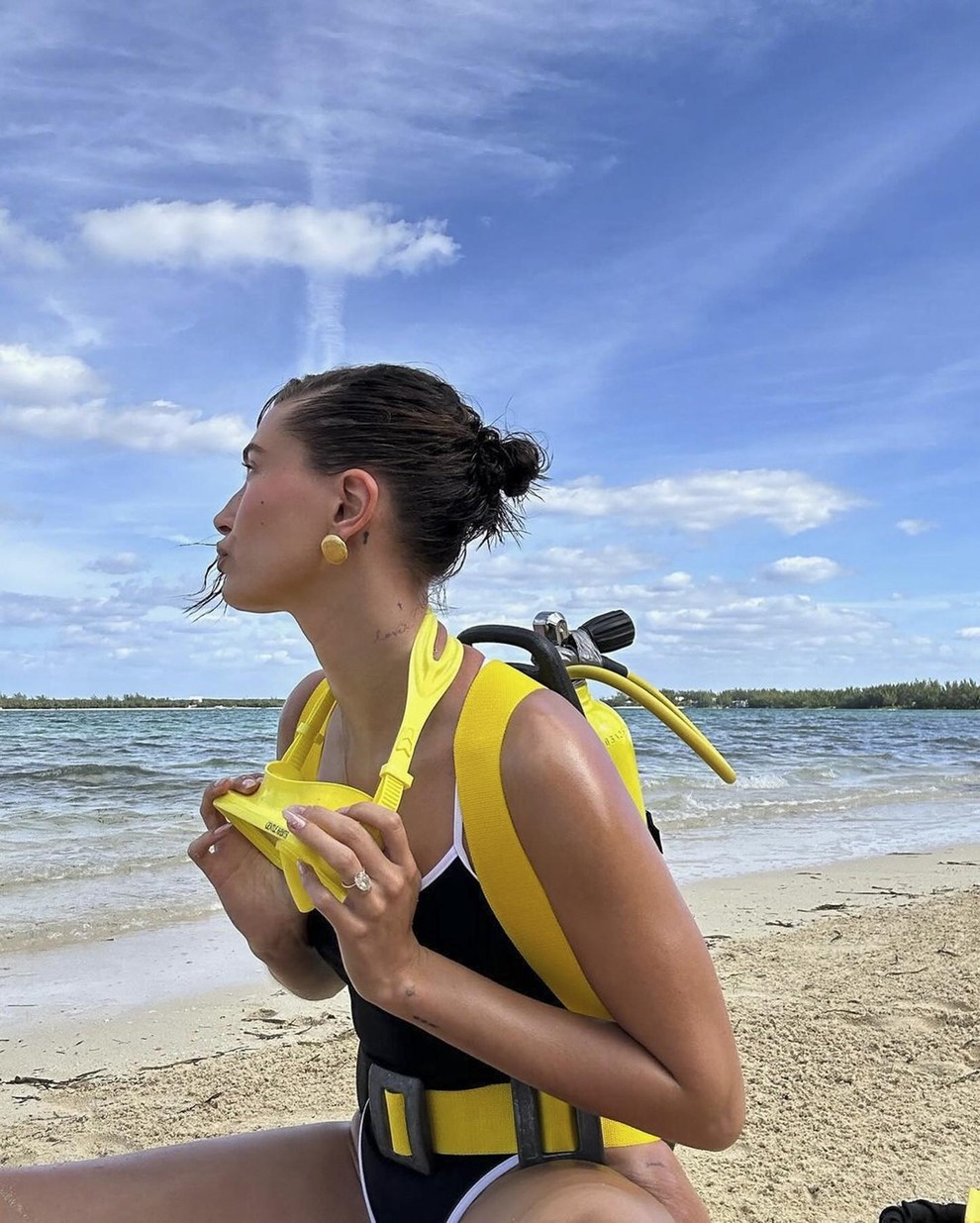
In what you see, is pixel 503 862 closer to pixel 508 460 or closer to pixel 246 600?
pixel 246 600

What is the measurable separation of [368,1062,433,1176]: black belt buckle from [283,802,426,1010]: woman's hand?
10.8 inches

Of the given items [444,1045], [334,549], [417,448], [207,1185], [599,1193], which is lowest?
[207,1185]

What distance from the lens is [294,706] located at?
6.61ft

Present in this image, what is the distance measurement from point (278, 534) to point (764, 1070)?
299cm

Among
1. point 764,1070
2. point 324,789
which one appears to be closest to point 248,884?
point 324,789

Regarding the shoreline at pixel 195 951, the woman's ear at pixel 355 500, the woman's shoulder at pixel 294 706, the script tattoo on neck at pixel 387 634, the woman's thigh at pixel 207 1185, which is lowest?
the shoreline at pixel 195 951

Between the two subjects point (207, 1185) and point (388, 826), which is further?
point (207, 1185)

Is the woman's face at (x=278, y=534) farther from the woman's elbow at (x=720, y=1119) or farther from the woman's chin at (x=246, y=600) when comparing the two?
the woman's elbow at (x=720, y=1119)

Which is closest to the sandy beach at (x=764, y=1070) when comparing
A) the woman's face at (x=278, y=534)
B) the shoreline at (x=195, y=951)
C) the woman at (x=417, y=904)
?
the shoreline at (x=195, y=951)

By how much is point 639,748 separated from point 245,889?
17.3m

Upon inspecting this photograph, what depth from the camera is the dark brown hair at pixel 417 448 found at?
5.44 feet

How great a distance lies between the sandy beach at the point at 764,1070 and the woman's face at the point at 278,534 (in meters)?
2.22

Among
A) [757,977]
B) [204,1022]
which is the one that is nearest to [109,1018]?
[204,1022]

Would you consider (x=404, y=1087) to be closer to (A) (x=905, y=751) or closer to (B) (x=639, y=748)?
(B) (x=639, y=748)
